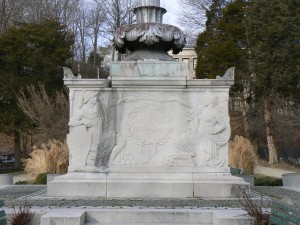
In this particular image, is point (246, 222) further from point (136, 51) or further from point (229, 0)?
point (229, 0)

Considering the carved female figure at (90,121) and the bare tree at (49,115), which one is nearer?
the carved female figure at (90,121)

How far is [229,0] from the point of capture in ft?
127

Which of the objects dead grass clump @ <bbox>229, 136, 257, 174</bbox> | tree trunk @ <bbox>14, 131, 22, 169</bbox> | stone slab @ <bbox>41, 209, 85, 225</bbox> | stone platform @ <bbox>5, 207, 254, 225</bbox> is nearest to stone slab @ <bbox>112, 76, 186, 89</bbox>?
stone platform @ <bbox>5, 207, 254, 225</bbox>

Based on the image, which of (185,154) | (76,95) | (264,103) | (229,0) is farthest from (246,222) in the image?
(229,0)

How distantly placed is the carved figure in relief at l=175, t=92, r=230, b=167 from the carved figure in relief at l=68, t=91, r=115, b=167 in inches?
58.8

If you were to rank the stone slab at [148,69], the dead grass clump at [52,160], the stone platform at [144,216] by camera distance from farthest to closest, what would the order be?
the dead grass clump at [52,160], the stone slab at [148,69], the stone platform at [144,216]

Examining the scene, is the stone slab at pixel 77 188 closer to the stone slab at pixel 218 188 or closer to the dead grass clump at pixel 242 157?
the stone slab at pixel 218 188

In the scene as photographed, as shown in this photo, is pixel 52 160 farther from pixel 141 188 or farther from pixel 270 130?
pixel 270 130

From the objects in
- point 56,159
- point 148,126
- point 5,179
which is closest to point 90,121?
point 148,126

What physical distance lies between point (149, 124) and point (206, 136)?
1.20 metres

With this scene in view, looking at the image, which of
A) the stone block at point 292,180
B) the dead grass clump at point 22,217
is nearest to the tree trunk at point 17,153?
the stone block at point 292,180

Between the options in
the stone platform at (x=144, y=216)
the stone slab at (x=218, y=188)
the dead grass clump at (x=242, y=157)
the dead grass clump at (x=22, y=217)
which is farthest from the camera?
the dead grass clump at (x=242, y=157)

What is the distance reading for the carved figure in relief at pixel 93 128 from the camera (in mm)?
9766

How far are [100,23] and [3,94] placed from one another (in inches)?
454
